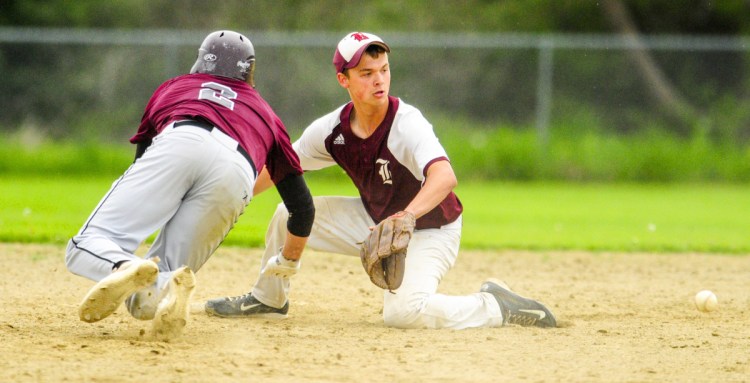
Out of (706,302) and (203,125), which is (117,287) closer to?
(203,125)

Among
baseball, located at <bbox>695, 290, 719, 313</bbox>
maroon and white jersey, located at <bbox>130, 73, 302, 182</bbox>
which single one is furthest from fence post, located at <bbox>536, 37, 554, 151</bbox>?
maroon and white jersey, located at <bbox>130, 73, 302, 182</bbox>

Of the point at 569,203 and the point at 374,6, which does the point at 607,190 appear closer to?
the point at 569,203

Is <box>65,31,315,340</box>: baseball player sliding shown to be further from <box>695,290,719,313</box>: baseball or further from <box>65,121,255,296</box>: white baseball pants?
<box>695,290,719,313</box>: baseball

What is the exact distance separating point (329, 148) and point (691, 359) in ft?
7.86

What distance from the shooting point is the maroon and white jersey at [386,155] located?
5.68 m

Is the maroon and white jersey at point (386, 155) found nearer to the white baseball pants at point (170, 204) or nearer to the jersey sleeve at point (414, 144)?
the jersey sleeve at point (414, 144)

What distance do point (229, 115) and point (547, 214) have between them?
28.4 ft

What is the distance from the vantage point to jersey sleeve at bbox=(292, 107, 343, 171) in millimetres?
6098

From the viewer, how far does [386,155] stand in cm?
585

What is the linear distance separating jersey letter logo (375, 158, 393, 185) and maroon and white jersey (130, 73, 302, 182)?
63cm

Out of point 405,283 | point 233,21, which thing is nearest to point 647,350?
point 405,283

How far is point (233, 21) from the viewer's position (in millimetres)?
24062

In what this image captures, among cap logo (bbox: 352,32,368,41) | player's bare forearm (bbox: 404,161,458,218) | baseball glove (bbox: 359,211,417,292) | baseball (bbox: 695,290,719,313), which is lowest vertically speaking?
baseball glove (bbox: 359,211,417,292)

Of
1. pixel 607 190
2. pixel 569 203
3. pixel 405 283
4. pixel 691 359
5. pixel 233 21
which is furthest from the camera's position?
pixel 233 21
